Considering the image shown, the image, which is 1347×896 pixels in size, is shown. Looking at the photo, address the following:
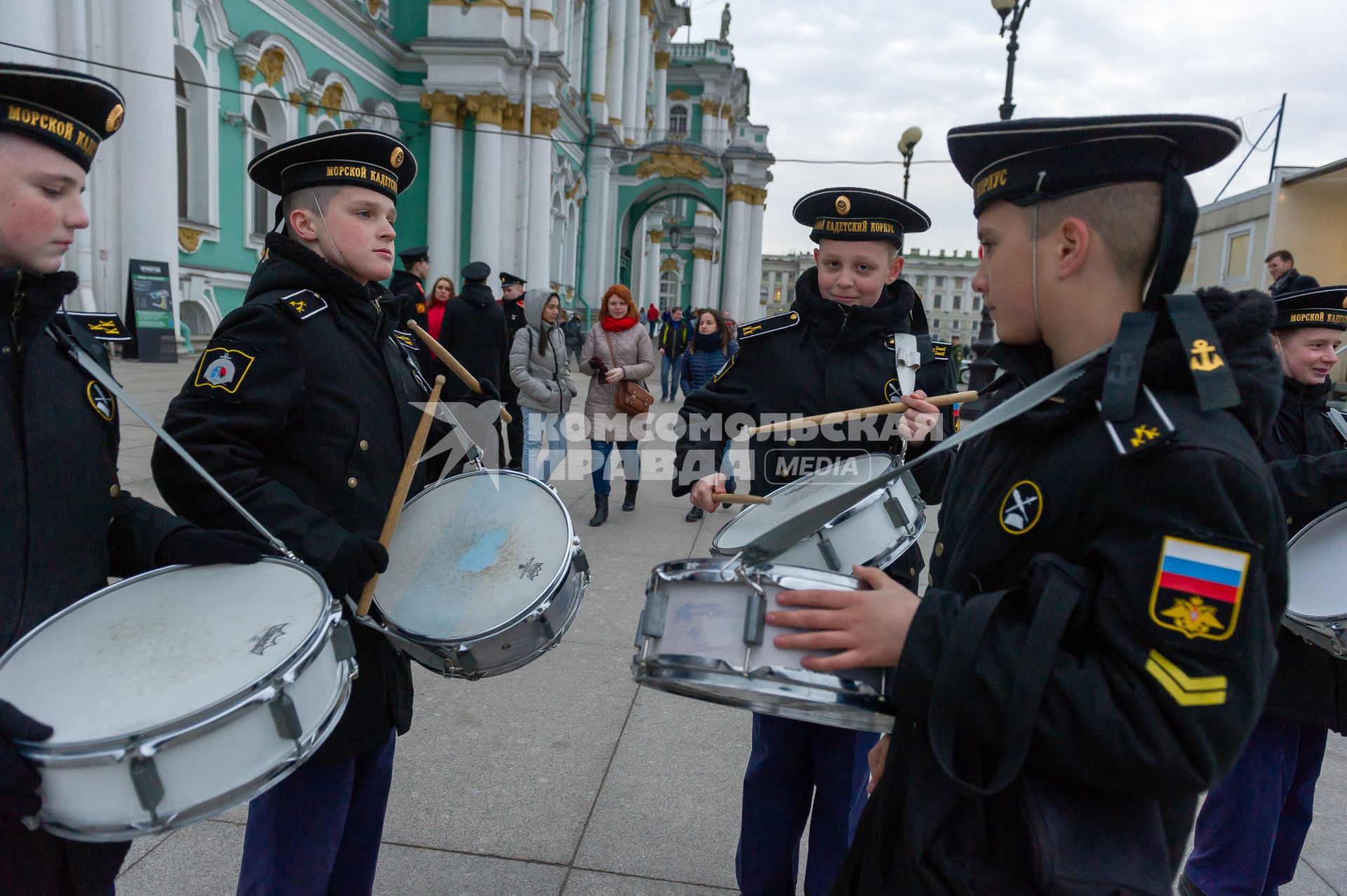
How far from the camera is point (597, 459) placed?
24.8ft

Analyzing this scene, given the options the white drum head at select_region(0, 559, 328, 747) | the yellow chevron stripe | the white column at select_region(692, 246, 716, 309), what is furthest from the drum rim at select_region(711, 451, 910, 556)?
the white column at select_region(692, 246, 716, 309)

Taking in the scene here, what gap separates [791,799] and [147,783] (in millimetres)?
1707

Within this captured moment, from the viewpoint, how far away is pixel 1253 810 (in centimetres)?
252

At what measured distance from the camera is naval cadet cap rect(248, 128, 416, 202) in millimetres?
2100

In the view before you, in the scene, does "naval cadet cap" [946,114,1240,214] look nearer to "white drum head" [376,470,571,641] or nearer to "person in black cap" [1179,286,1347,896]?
"white drum head" [376,470,571,641]

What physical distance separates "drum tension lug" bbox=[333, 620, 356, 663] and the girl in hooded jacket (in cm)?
587

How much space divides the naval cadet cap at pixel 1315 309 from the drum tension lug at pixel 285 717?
9.90ft

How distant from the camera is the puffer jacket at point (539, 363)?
24.6 ft

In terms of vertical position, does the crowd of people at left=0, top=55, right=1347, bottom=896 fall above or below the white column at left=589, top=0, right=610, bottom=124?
below

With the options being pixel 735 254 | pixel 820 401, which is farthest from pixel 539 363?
pixel 735 254

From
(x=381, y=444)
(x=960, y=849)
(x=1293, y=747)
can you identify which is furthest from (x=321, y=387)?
(x=1293, y=747)

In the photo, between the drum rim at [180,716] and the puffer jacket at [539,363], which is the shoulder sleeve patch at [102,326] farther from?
the puffer jacket at [539,363]

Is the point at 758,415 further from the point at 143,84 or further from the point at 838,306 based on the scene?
the point at 143,84

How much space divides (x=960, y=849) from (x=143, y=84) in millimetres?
13218
